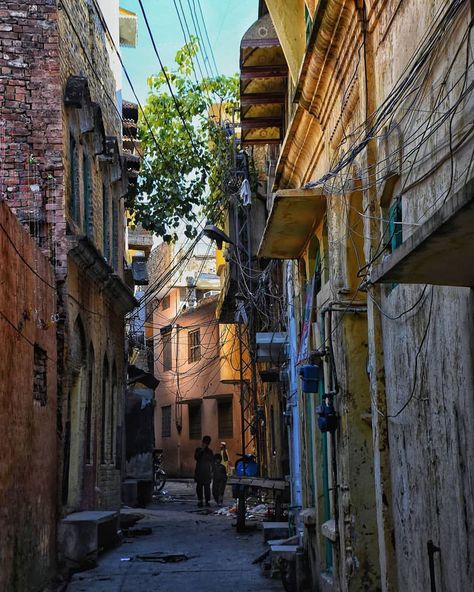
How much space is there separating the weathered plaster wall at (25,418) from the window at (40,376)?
0.19 feet

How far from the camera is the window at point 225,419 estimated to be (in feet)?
122

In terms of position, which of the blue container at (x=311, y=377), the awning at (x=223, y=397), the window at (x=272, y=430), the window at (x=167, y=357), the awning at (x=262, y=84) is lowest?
the window at (x=272, y=430)

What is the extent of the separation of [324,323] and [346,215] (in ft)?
4.93

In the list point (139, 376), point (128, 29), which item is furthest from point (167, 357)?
point (128, 29)

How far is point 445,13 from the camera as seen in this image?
5.03m

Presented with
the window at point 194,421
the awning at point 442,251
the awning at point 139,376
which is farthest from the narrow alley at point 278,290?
the window at point 194,421

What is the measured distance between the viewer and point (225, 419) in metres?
38.0

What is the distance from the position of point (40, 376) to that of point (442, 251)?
28.0ft

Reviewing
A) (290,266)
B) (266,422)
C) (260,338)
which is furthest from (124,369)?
(290,266)

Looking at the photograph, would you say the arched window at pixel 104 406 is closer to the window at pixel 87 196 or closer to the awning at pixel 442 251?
the window at pixel 87 196

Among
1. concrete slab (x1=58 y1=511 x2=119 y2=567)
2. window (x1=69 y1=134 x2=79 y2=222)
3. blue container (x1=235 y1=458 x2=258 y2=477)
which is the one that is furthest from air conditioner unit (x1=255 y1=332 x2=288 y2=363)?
concrete slab (x1=58 y1=511 x2=119 y2=567)

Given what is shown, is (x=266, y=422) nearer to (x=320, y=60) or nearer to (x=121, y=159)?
(x=121, y=159)

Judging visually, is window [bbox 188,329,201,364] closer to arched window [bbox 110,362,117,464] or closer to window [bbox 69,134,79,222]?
arched window [bbox 110,362,117,464]

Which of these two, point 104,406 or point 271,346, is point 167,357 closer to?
point 104,406
